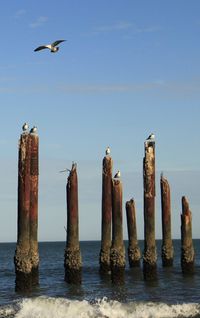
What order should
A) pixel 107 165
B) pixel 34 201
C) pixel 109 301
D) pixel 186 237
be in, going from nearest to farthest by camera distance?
1. pixel 109 301
2. pixel 34 201
3. pixel 107 165
4. pixel 186 237

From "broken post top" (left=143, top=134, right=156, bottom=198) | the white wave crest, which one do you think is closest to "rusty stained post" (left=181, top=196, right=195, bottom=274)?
"broken post top" (left=143, top=134, right=156, bottom=198)

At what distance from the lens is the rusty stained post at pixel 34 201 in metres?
24.0

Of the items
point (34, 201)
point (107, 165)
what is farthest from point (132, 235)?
point (34, 201)

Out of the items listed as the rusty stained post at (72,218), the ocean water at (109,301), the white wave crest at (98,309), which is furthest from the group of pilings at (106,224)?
the white wave crest at (98,309)

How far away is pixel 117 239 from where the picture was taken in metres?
26.7

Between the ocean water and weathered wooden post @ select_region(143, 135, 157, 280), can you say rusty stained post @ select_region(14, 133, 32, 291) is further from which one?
weathered wooden post @ select_region(143, 135, 157, 280)

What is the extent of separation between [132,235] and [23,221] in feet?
30.2

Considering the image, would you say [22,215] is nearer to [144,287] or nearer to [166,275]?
[144,287]

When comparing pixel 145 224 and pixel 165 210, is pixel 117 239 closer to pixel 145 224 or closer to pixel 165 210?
pixel 145 224

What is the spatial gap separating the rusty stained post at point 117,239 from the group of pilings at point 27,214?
3786mm

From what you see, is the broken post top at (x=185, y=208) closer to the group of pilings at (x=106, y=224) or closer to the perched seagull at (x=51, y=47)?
the group of pilings at (x=106, y=224)

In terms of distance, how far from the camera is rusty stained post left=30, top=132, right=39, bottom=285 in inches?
944

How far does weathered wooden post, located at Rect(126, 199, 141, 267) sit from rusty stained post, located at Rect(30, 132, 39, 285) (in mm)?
8144

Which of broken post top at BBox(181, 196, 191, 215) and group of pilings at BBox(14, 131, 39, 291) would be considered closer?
group of pilings at BBox(14, 131, 39, 291)
